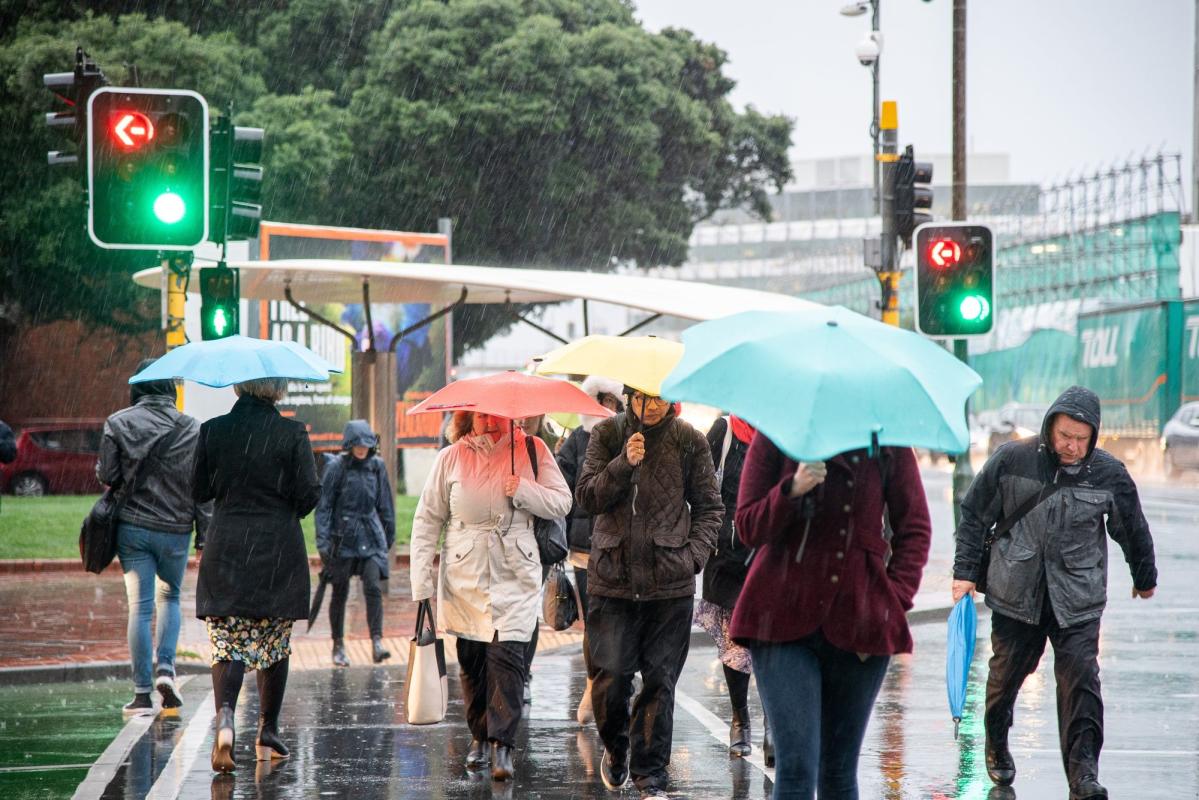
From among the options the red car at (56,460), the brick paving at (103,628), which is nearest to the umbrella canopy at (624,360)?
the brick paving at (103,628)

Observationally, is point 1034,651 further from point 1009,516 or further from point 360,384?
point 360,384

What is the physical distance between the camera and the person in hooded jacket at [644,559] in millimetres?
7078

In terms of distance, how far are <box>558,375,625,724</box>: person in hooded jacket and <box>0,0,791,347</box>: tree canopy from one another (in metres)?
20.5

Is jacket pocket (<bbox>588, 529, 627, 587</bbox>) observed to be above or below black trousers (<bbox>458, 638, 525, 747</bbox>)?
above

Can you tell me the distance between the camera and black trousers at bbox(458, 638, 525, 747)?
7527 millimetres

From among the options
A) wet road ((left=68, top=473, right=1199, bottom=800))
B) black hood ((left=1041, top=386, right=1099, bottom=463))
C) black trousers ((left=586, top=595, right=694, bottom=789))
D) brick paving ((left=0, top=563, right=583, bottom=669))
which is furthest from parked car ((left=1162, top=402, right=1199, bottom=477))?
black trousers ((left=586, top=595, right=694, bottom=789))

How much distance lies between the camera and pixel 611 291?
1392 cm

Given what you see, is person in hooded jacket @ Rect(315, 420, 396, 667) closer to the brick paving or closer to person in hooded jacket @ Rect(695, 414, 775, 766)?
the brick paving

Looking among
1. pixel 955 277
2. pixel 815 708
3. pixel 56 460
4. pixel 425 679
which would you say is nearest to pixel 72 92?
pixel 425 679

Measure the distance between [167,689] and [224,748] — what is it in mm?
1948

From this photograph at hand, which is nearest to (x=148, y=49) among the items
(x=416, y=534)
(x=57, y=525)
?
(x=57, y=525)

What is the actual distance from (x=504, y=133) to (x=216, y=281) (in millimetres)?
23541

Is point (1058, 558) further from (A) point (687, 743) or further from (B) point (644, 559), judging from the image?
(A) point (687, 743)

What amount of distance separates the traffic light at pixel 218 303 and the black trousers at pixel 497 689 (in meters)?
3.18
